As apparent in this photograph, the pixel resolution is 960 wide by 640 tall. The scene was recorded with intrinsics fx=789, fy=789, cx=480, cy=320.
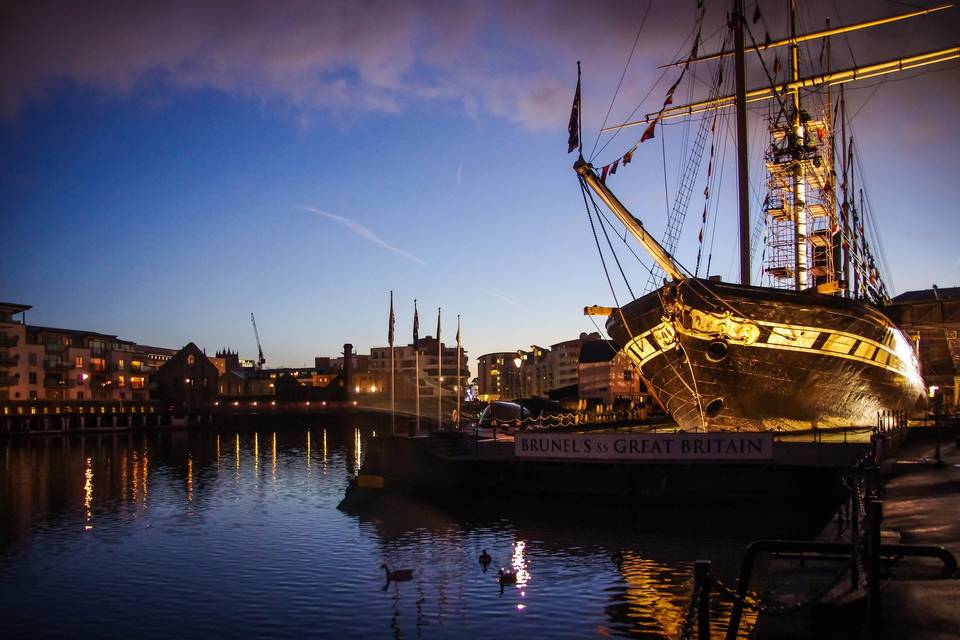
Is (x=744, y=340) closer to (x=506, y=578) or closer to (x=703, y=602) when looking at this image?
(x=506, y=578)

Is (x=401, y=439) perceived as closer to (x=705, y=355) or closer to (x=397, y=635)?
(x=705, y=355)

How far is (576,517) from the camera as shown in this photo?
28.2 m

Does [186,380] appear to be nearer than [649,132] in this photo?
No

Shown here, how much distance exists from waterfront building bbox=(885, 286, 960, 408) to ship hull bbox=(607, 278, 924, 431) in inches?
1387

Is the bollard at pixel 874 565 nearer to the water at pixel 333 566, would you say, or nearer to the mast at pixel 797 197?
the water at pixel 333 566

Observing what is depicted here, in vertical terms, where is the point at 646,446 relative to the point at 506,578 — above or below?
above

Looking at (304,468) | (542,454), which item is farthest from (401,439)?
(304,468)

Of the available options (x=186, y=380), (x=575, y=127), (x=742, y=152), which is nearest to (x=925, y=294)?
(x=742, y=152)

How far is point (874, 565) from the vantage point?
870 cm

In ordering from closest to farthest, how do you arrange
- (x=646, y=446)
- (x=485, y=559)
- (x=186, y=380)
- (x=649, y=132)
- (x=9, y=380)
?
(x=485, y=559) < (x=646, y=446) < (x=649, y=132) < (x=9, y=380) < (x=186, y=380)

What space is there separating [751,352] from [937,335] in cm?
4765

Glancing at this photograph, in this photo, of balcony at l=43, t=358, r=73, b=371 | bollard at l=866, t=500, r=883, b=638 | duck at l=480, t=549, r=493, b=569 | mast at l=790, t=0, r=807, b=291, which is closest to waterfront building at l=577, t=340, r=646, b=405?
mast at l=790, t=0, r=807, b=291

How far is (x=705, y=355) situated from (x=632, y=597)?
16.7m

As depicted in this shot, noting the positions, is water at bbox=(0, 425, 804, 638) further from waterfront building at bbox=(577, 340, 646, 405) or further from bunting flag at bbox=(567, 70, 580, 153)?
waterfront building at bbox=(577, 340, 646, 405)
